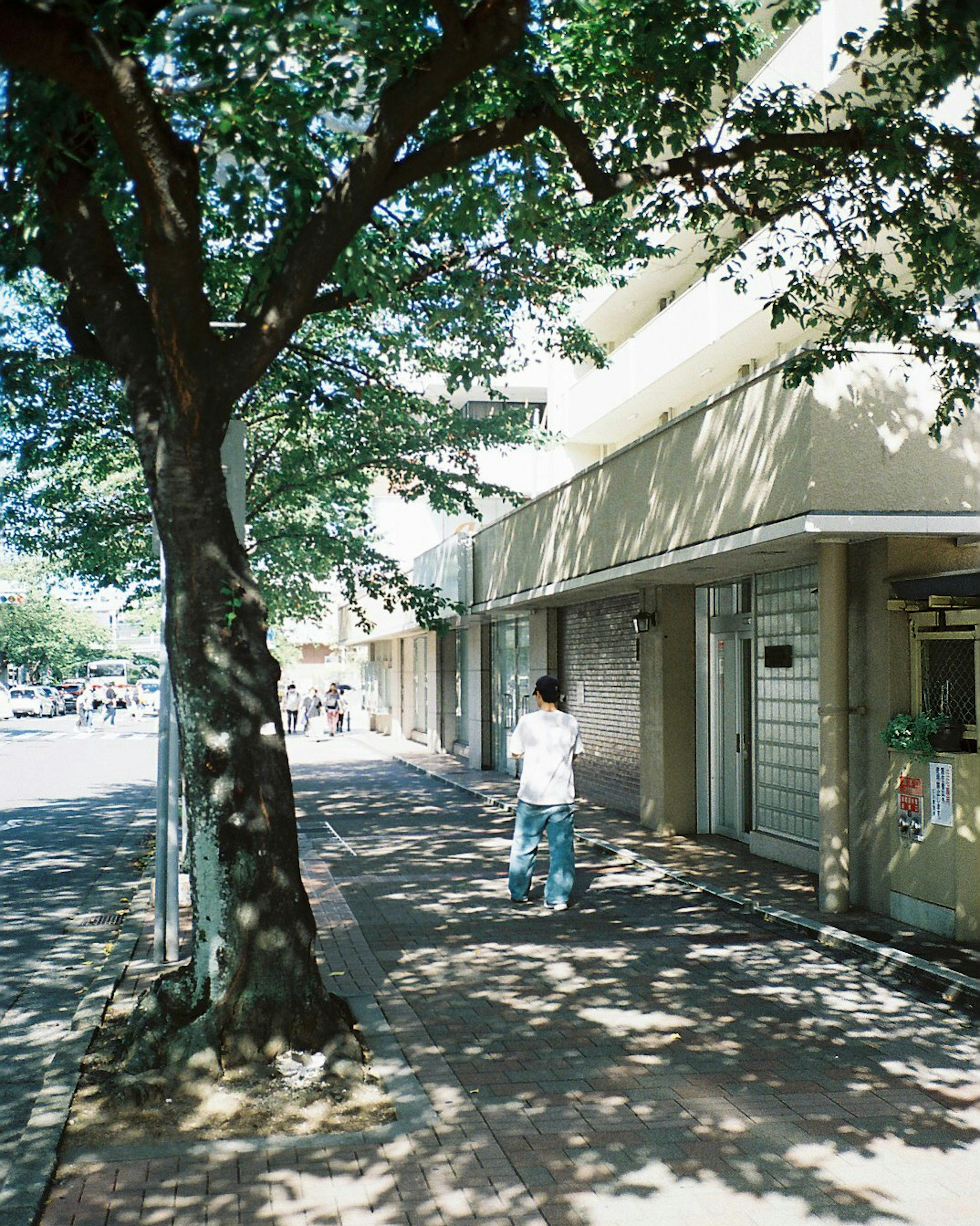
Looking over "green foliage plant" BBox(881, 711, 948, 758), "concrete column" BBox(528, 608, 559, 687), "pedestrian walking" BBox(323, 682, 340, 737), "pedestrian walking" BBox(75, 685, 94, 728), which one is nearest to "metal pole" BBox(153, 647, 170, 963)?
"green foliage plant" BBox(881, 711, 948, 758)

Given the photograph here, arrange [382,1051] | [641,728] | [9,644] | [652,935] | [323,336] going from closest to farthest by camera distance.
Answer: [382,1051] < [652,935] < [641,728] < [323,336] < [9,644]

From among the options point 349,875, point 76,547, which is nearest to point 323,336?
point 76,547

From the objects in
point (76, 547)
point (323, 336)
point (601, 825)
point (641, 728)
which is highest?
point (323, 336)

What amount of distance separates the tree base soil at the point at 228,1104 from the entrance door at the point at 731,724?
840 cm

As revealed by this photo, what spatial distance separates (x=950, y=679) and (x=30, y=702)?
6663 centimetres

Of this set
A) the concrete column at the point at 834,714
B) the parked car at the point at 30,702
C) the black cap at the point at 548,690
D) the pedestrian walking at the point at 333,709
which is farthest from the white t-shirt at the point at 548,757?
the parked car at the point at 30,702

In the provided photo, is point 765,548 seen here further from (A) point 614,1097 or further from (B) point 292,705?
(B) point 292,705

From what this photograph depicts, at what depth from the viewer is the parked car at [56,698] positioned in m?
76.6

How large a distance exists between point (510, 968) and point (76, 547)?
1242 cm

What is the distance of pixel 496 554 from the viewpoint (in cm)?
2078

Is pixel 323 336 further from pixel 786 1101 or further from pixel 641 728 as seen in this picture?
pixel 786 1101

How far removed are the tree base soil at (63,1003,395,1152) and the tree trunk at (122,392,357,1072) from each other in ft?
0.39

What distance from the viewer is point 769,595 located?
12.9 meters

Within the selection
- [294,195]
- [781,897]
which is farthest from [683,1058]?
[294,195]
